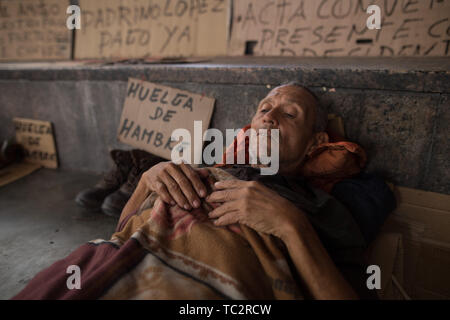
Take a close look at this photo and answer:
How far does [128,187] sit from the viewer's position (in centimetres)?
207

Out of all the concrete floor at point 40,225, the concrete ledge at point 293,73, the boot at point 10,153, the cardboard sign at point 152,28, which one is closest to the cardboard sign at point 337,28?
the concrete ledge at point 293,73

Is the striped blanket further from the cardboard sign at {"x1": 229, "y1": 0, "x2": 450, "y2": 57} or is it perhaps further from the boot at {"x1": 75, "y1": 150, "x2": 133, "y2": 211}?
the cardboard sign at {"x1": 229, "y1": 0, "x2": 450, "y2": 57}

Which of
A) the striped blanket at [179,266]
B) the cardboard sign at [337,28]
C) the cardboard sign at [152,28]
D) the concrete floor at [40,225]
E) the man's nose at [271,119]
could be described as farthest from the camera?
the cardboard sign at [152,28]

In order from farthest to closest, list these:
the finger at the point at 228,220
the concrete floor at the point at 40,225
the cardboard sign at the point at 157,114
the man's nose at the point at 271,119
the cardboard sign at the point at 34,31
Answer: the cardboard sign at the point at 34,31 → the cardboard sign at the point at 157,114 → the concrete floor at the point at 40,225 → the man's nose at the point at 271,119 → the finger at the point at 228,220

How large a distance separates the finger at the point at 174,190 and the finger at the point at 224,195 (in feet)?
0.31

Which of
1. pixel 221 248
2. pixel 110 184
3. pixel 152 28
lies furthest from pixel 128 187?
pixel 152 28

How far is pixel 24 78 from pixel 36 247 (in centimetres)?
192

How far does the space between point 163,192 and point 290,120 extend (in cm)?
74

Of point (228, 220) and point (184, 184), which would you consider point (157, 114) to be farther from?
point (228, 220)

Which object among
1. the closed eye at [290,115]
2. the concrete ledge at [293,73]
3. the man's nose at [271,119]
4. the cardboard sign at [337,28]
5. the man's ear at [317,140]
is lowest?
the man's ear at [317,140]

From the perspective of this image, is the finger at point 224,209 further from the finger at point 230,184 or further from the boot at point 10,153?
the boot at point 10,153

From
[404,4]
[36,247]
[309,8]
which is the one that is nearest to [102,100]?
[36,247]

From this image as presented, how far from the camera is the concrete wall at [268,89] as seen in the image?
1460 millimetres

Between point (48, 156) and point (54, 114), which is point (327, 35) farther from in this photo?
point (48, 156)
